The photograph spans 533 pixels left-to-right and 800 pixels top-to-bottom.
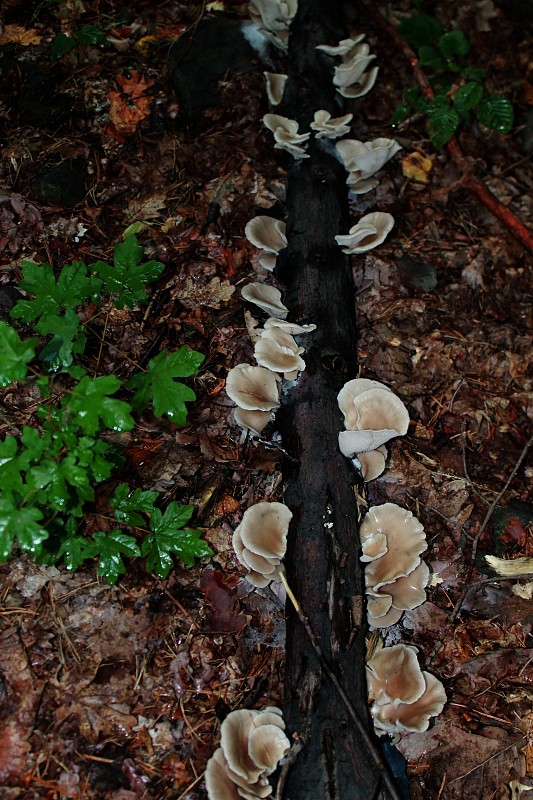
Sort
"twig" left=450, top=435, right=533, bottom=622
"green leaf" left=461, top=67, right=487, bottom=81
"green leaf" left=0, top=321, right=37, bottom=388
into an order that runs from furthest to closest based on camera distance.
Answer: "green leaf" left=461, top=67, right=487, bottom=81, "twig" left=450, top=435, right=533, bottom=622, "green leaf" left=0, top=321, right=37, bottom=388

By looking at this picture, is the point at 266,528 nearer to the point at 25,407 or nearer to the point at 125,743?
the point at 125,743

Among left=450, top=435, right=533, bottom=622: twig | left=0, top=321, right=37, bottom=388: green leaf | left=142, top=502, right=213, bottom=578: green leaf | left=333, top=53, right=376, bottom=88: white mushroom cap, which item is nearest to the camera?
left=0, top=321, right=37, bottom=388: green leaf

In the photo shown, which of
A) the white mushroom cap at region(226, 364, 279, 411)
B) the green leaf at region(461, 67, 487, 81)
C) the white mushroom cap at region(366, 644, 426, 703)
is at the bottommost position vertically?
the white mushroom cap at region(366, 644, 426, 703)

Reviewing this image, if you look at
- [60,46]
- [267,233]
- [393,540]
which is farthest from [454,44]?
[393,540]

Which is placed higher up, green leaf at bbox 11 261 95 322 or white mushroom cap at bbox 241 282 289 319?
green leaf at bbox 11 261 95 322

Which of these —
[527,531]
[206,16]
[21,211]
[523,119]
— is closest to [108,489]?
[21,211]

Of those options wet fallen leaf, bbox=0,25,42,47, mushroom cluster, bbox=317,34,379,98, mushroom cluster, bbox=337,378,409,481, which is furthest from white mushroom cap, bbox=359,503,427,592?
wet fallen leaf, bbox=0,25,42,47

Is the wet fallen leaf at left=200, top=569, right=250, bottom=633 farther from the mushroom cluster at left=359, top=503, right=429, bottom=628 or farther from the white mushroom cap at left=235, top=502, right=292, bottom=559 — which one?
the mushroom cluster at left=359, top=503, right=429, bottom=628
